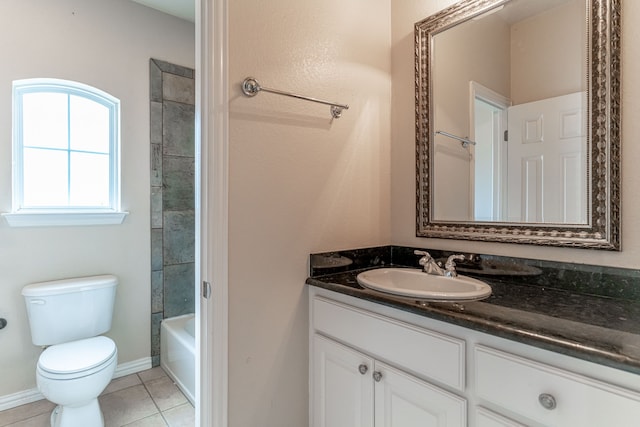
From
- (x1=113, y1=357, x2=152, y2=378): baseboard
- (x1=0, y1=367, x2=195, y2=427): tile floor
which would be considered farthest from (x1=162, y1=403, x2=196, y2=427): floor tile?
(x1=113, y1=357, x2=152, y2=378): baseboard

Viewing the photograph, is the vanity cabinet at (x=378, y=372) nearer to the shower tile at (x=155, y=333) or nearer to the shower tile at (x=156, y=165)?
the shower tile at (x=155, y=333)

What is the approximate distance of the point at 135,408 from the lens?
185 centimetres

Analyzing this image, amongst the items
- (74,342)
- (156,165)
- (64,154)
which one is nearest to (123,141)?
(156,165)

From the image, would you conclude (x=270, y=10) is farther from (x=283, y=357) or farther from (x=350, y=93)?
(x=283, y=357)

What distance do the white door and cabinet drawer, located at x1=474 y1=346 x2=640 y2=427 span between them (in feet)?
2.01

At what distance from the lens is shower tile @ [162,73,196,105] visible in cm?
229

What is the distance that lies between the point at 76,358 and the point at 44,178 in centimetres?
112

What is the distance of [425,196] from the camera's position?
1538 mm

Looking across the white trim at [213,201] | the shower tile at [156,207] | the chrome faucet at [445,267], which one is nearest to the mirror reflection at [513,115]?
the chrome faucet at [445,267]

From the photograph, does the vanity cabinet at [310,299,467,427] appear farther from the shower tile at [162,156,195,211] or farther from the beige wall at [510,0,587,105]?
the shower tile at [162,156,195,211]

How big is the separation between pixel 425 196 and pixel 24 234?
2.22m

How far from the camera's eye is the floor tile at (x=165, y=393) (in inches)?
74.5

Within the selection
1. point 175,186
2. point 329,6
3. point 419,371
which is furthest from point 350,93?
point 175,186

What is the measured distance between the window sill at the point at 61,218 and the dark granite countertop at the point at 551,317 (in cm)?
165
